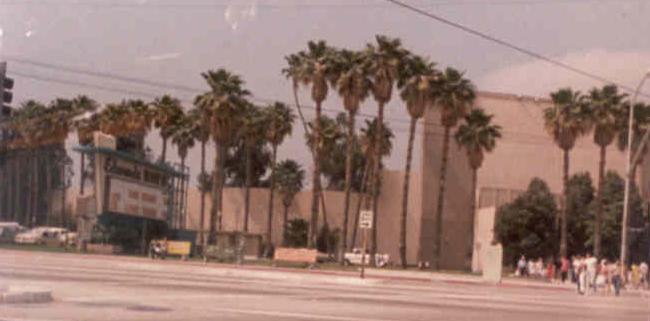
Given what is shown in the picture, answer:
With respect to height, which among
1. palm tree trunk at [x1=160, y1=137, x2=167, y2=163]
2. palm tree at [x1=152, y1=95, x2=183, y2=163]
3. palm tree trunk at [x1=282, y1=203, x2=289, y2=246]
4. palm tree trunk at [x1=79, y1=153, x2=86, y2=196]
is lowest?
palm tree trunk at [x1=282, y1=203, x2=289, y2=246]

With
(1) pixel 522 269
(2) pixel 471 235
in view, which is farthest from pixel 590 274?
(2) pixel 471 235

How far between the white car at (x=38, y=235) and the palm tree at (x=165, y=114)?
9627mm

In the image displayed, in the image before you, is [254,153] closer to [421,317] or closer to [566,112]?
[566,112]

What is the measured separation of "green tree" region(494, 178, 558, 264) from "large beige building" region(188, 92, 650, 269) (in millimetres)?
4463

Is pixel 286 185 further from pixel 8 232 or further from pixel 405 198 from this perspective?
A: pixel 8 232

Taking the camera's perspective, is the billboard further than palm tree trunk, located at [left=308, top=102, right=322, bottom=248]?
No

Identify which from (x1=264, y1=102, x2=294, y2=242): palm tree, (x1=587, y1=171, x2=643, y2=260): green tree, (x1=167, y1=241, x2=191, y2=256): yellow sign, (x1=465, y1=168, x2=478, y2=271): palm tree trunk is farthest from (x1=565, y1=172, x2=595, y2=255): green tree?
(x1=167, y1=241, x2=191, y2=256): yellow sign

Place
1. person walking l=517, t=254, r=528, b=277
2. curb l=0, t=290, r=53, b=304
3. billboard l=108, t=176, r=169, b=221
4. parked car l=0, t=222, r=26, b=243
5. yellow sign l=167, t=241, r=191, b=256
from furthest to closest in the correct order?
parked car l=0, t=222, r=26, b=243, person walking l=517, t=254, r=528, b=277, billboard l=108, t=176, r=169, b=221, yellow sign l=167, t=241, r=191, b=256, curb l=0, t=290, r=53, b=304

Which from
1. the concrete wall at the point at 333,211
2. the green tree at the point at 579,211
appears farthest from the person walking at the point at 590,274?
the concrete wall at the point at 333,211

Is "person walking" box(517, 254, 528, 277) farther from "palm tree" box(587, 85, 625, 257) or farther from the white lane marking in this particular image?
the white lane marking

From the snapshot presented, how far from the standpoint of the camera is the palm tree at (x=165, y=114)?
272ft

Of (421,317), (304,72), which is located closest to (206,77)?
(304,72)

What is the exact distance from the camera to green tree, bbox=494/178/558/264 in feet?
270

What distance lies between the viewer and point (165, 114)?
3280 inches
